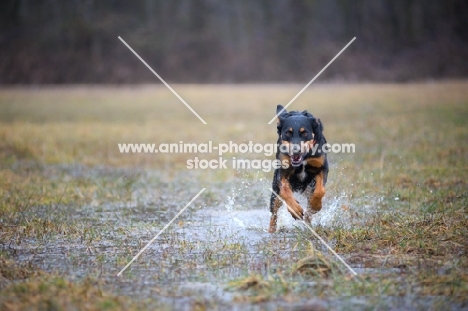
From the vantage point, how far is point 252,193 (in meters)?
10.1

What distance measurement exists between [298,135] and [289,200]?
27.5 inches

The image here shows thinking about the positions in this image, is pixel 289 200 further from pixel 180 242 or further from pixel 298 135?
pixel 180 242

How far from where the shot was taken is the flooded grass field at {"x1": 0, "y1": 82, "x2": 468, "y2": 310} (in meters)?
5.02

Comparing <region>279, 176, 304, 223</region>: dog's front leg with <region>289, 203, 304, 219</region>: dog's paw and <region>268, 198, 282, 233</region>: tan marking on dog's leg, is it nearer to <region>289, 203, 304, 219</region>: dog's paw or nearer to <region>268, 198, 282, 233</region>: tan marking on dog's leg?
<region>289, 203, 304, 219</region>: dog's paw

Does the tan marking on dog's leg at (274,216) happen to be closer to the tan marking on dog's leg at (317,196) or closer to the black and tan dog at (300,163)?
the black and tan dog at (300,163)

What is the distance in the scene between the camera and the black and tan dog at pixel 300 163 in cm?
750

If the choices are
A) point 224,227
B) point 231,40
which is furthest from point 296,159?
point 231,40

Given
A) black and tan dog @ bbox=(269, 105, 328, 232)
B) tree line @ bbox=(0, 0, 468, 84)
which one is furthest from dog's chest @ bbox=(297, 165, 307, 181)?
tree line @ bbox=(0, 0, 468, 84)

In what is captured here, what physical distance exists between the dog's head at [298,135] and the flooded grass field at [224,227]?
0.77 m

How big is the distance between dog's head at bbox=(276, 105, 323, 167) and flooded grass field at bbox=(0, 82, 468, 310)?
0.77 metres

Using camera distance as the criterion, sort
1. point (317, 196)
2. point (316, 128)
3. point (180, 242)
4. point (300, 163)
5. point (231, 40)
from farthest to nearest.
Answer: point (231, 40)
point (316, 128)
point (317, 196)
point (300, 163)
point (180, 242)

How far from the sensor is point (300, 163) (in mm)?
7488

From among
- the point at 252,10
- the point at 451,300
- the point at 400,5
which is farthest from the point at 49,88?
the point at 451,300

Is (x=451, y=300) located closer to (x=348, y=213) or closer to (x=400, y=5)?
(x=348, y=213)
